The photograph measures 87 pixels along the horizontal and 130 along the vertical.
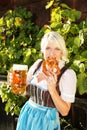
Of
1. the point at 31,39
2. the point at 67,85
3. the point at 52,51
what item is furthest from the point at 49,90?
the point at 31,39

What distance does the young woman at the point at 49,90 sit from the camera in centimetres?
271

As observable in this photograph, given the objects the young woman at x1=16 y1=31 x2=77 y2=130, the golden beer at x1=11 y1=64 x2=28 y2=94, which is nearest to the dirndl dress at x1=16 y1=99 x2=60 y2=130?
the young woman at x1=16 y1=31 x2=77 y2=130

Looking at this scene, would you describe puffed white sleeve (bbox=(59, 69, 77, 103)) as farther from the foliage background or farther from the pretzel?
the foliage background

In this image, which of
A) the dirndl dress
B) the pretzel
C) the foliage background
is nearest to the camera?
the pretzel

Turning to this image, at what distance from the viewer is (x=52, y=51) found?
2764mm

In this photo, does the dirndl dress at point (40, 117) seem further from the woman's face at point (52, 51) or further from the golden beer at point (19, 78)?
the woman's face at point (52, 51)

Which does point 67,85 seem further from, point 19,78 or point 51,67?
point 19,78

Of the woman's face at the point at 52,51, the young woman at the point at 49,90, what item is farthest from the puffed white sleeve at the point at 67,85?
the woman's face at the point at 52,51

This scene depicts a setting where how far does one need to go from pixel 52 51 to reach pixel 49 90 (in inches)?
11.1

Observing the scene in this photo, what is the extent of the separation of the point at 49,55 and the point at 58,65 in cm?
10

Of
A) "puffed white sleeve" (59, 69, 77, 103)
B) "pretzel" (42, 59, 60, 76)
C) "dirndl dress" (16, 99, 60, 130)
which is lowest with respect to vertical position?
"dirndl dress" (16, 99, 60, 130)

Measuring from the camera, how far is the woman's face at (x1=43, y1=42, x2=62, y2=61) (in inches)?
108

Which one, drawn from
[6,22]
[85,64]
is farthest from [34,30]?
[85,64]

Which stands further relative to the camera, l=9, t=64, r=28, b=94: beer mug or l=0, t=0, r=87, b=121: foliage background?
l=0, t=0, r=87, b=121: foliage background
